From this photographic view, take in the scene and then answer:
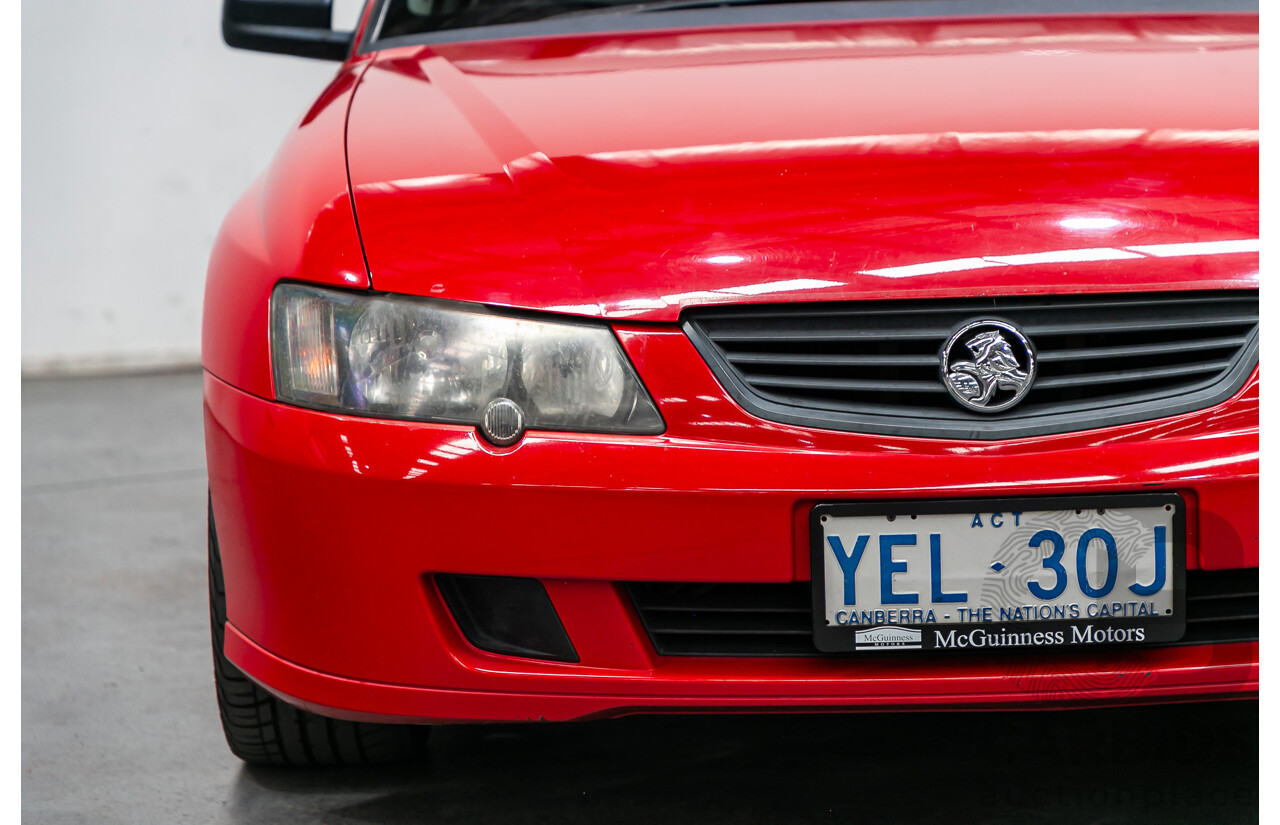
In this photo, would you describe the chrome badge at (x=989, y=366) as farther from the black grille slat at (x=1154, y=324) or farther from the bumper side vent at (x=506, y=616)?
the bumper side vent at (x=506, y=616)

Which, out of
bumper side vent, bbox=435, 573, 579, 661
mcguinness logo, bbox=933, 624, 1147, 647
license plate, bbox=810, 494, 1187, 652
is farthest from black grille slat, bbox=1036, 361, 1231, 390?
bumper side vent, bbox=435, 573, 579, 661

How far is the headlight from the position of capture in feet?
4.85

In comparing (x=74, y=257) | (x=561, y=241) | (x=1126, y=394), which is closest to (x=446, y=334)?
(x=561, y=241)

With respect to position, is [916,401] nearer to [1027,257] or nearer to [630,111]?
[1027,257]

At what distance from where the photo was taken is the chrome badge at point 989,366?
1.45 meters

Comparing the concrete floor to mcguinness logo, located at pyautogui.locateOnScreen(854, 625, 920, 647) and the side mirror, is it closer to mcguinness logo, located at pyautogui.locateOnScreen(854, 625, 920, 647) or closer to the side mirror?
mcguinness logo, located at pyautogui.locateOnScreen(854, 625, 920, 647)

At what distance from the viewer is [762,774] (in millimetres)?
1967

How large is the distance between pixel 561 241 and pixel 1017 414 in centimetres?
50

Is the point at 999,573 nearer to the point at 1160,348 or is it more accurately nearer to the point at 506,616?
the point at 1160,348

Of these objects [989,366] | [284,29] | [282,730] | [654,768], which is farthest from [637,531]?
[284,29]

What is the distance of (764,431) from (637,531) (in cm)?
16

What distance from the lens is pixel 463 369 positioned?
1.50 meters

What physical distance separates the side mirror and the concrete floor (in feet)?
3.68

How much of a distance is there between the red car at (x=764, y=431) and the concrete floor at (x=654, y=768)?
1.23 feet
